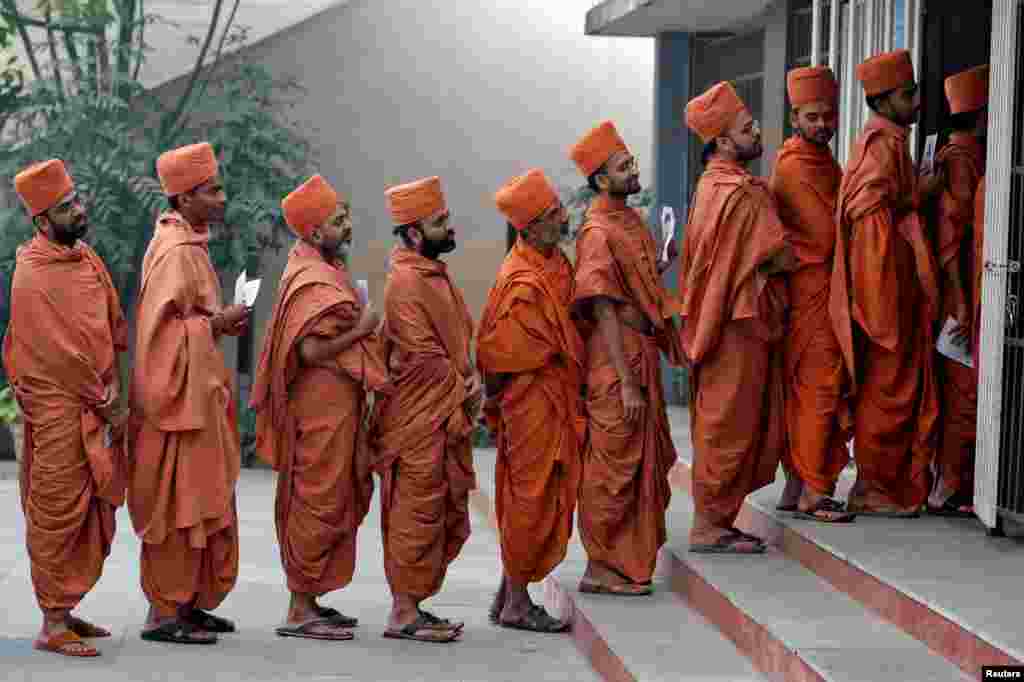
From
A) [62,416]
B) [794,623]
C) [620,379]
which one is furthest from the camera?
[620,379]

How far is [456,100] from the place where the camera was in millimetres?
15617

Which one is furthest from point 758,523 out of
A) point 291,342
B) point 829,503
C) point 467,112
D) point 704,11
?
point 467,112

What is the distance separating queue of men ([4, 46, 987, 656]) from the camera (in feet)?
22.7

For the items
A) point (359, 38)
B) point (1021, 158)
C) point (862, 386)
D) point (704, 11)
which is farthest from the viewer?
point (359, 38)

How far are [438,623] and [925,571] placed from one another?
1.96 metres

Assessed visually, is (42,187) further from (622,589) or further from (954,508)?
(954,508)

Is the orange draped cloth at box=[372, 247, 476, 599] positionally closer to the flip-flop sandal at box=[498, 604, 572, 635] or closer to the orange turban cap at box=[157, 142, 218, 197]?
the flip-flop sandal at box=[498, 604, 572, 635]

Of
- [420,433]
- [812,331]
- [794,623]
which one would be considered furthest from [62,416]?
[812,331]

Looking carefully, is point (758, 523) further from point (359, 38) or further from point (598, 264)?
point (359, 38)

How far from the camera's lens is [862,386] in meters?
7.52

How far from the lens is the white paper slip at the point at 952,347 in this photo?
24.1ft

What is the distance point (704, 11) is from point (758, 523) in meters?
6.24

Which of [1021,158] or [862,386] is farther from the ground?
[1021,158]

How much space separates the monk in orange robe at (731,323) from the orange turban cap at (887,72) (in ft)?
1.68
